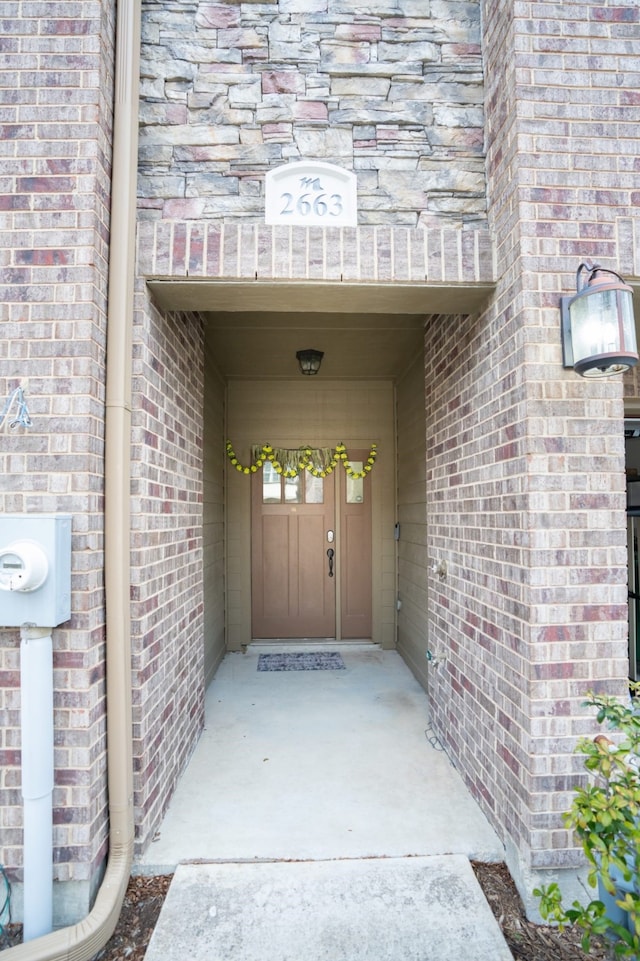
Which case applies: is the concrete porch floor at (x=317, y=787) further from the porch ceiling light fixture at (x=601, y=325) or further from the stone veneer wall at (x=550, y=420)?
the porch ceiling light fixture at (x=601, y=325)

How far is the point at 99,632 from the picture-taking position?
1893 mm

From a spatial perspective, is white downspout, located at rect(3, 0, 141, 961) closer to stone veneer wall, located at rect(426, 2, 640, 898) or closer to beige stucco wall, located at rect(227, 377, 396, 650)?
stone veneer wall, located at rect(426, 2, 640, 898)

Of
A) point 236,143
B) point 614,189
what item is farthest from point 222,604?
point 614,189

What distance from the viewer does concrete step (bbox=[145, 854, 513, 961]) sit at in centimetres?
164

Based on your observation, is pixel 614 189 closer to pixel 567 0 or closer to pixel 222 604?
pixel 567 0

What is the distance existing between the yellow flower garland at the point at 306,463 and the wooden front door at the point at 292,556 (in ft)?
0.29

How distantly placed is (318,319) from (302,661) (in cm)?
290

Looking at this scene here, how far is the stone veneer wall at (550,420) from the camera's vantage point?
73.8 inches

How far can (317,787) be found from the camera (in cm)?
249

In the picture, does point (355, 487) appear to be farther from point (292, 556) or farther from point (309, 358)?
point (309, 358)

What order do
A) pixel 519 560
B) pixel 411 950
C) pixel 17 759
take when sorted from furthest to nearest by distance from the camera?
pixel 519 560, pixel 17 759, pixel 411 950

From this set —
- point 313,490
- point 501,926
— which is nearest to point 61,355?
point 501,926

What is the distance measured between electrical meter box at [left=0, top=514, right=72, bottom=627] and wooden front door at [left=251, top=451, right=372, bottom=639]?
3.43m

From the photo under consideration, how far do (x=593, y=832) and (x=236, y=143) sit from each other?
8.86ft
